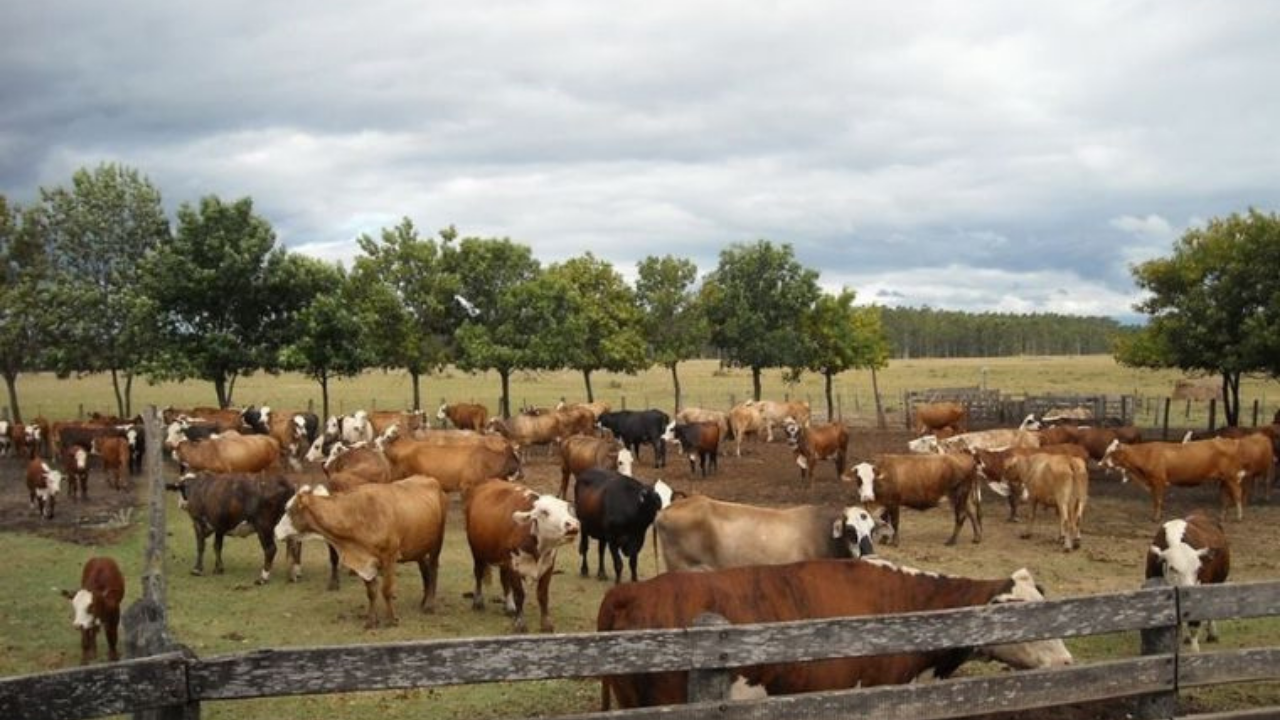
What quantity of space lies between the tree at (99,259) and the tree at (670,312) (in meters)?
21.9

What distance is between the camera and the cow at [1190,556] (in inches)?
445

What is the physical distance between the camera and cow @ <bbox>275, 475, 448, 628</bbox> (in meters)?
13.7

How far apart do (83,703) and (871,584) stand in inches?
216

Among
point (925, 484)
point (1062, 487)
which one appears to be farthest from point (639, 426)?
point (1062, 487)

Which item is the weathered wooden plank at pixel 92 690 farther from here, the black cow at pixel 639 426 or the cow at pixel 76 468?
the black cow at pixel 639 426

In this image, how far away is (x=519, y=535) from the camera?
1341 centimetres

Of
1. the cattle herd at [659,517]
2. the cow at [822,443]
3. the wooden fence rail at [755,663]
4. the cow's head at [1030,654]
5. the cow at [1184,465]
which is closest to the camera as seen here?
the wooden fence rail at [755,663]

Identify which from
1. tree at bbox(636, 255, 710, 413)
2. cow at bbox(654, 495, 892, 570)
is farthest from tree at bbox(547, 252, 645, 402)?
cow at bbox(654, 495, 892, 570)

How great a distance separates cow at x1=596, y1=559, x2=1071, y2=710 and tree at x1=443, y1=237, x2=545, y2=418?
111 feet

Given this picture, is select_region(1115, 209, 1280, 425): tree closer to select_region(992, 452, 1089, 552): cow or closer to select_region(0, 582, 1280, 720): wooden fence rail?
select_region(992, 452, 1089, 552): cow

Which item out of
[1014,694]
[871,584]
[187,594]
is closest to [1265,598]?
[1014,694]

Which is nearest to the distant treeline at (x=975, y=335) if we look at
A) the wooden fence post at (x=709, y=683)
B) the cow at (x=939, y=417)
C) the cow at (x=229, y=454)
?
the cow at (x=939, y=417)

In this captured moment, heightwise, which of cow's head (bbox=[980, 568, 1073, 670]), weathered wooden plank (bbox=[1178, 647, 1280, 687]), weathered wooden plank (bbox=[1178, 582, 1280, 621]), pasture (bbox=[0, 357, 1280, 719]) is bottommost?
pasture (bbox=[0, 357, 1280, 719])

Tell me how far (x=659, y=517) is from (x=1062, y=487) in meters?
9.96
